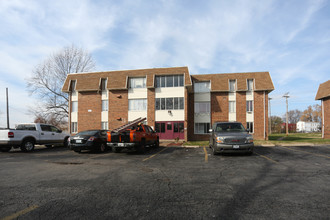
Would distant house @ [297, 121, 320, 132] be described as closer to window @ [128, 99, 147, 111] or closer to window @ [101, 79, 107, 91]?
window @ [128, 99, 147, 111]

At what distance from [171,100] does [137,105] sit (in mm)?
4570

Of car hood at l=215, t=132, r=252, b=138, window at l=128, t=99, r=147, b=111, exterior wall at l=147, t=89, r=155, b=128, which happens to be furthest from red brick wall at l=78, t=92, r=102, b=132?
car hood at l=215, t=132, r=252, b=138

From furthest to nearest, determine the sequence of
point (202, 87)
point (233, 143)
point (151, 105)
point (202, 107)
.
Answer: point (202, 87) < point (202, 107) < point (151, 105) < point (233, 143)

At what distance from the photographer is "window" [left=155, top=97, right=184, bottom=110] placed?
23766mm

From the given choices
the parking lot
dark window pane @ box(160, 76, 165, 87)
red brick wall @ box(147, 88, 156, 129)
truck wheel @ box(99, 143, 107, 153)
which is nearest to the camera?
the parking lot

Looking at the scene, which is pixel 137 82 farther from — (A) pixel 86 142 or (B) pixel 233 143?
(B) pixel 233 143

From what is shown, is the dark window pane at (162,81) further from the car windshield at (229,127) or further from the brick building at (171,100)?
the car windshield at (229,127)

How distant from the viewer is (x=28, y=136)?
12.4m

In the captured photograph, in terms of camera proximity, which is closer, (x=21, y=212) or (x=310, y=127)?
(x=21, y=212)

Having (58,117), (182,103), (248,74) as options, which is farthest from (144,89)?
(58,117)

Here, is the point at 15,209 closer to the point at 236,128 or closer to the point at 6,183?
the point at 6,183

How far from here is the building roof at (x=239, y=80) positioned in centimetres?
2414

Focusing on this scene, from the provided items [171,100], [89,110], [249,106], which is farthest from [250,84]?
[89,110]

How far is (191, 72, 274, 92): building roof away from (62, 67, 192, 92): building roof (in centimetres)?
365
